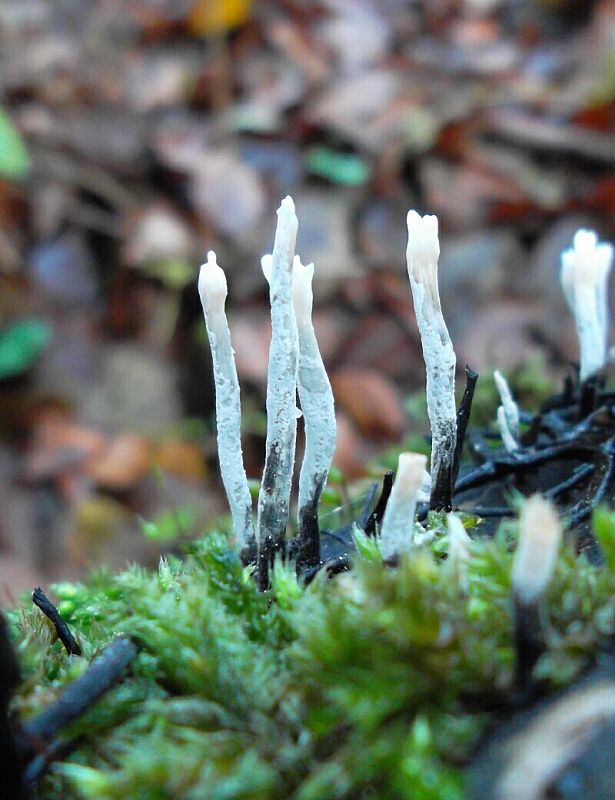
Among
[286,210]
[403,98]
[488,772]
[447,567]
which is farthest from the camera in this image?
[403,98]

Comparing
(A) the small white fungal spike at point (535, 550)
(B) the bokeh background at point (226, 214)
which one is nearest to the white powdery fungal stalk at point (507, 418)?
(A) the small white fungal spike at point (535, 550)

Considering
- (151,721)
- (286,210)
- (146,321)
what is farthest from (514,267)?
(151,721)

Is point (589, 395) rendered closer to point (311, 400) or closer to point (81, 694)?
point (311, 400)

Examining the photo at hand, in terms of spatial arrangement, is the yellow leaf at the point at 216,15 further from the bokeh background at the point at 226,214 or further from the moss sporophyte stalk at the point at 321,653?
the moss sporophyte stalk at the point at 321,653

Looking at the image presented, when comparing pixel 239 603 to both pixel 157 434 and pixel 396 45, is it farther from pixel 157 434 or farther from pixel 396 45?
pixel 396 45

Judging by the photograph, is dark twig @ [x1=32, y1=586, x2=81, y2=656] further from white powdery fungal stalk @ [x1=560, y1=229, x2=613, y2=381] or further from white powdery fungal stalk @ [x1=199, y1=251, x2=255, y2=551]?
white powdery fungal stalk @ [x1=560, y1=229, x2=613, y2=381]

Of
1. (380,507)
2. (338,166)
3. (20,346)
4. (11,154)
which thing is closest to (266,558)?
(380,507)
